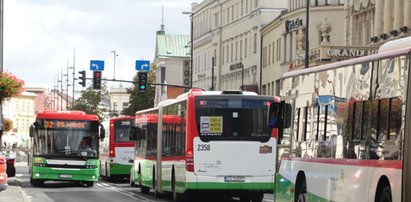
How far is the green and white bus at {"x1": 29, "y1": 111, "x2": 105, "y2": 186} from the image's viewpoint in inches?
1738

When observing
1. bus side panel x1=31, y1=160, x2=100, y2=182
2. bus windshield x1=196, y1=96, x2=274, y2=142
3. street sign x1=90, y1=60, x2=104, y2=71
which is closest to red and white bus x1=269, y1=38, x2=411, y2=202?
bus windshield x1=196, y1=96, x2=274, y2=142

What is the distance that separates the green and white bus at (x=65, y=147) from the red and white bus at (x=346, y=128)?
22.2 m

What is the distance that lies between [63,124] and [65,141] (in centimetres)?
75

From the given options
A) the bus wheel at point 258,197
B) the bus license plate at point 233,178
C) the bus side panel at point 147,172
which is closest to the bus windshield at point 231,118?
the bus license plate at point 233,178

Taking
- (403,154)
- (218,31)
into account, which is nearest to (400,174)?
(403,154)

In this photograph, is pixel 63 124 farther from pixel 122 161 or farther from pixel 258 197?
pixel 258 197

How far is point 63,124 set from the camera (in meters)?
45.1

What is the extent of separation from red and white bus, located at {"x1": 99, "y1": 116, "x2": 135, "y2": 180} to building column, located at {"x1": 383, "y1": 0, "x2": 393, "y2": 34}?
1443 centimetres

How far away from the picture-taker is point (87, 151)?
4466 cm

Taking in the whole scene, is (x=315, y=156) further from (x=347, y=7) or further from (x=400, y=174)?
(x=347, y=7)

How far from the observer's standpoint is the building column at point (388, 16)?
204ft

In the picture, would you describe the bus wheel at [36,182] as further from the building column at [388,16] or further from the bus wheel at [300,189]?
the bus wheel at [300,189]

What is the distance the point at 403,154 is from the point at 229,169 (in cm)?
1434

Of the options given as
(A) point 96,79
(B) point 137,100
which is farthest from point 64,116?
(B) point 137,100
